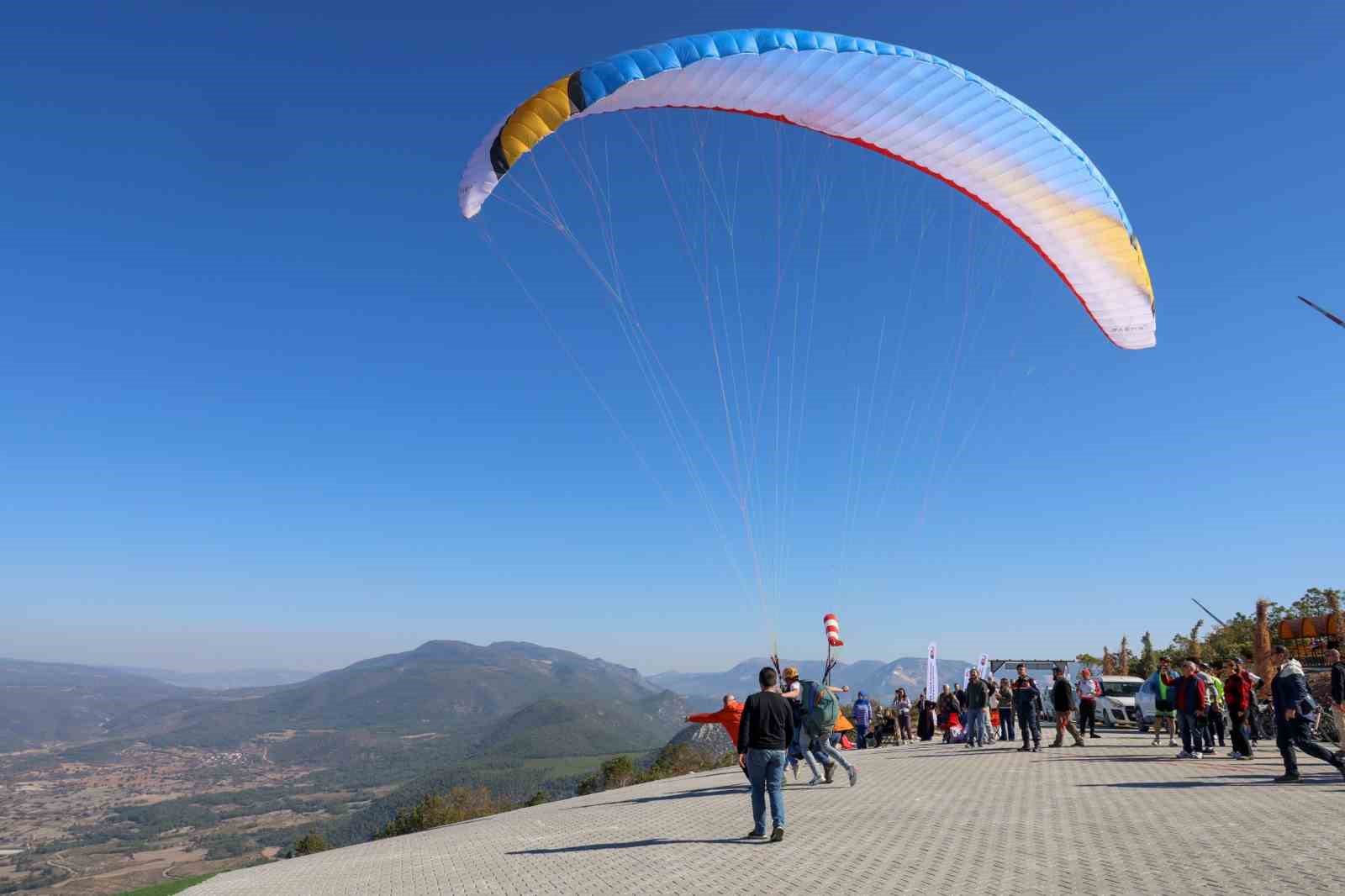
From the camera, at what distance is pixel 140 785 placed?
7579 inches

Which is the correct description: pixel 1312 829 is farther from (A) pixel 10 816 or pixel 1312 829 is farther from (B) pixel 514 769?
(A) pixel 10 816

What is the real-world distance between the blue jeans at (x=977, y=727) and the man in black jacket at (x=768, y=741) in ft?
32.7

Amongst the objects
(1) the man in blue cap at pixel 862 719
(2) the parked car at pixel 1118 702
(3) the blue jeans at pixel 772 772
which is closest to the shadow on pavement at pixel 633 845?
(3) the blue jeans at pixel 772 772

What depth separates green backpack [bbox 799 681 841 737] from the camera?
10.8 meters

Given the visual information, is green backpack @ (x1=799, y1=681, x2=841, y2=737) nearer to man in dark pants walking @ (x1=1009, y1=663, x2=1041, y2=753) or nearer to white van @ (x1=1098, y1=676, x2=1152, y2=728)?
man in dark pants walking @ (x1=1009, y1=663, x2=1041, y2=753)

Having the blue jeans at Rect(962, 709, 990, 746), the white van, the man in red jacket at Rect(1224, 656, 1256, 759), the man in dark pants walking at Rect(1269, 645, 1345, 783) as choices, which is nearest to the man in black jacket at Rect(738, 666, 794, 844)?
the man in dark pants walking at Rect(1269, 645, 1345, 783)

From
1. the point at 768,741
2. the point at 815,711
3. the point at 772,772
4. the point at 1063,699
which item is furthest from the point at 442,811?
the point at 768,741

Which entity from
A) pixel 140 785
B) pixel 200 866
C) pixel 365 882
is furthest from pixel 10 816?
pixel 365 882

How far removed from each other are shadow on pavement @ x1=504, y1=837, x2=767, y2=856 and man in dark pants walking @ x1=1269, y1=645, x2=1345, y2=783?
612 cm

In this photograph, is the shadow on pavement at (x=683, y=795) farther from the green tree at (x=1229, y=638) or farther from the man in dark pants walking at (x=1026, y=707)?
the green tree at (x=1229, y=638)

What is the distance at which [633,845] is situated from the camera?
825 cm

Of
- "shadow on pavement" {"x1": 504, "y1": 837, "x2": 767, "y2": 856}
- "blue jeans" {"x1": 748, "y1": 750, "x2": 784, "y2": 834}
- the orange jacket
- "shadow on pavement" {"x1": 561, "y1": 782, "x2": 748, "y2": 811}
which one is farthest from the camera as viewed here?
"shadow on pavement" {"x1": 561, "y1": 782, "x2": 748, "y2": 811}

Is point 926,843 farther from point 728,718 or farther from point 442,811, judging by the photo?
point 442,811

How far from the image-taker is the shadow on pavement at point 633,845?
7.93 meters
